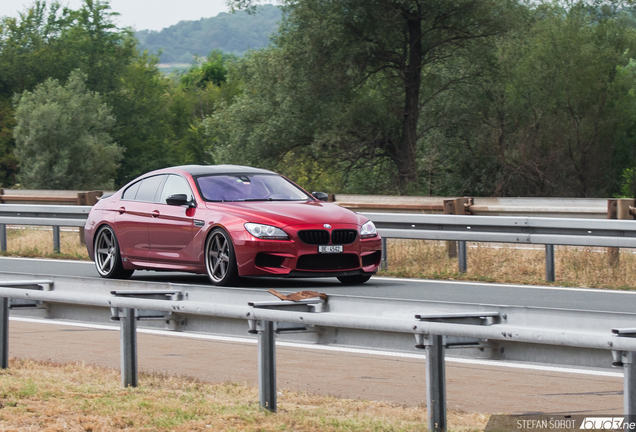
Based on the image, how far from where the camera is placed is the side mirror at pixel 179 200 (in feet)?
38.6

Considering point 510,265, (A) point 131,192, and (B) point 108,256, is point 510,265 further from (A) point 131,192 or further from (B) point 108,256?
(B) point 108,256

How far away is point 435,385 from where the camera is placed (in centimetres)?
527

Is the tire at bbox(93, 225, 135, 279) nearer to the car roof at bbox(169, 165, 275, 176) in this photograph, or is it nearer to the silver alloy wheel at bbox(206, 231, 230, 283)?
the car roof at bbox(169, 165, 275, 176)

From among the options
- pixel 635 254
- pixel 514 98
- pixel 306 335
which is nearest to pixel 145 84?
pixel 514 98

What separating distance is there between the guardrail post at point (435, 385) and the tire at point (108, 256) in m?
7.88

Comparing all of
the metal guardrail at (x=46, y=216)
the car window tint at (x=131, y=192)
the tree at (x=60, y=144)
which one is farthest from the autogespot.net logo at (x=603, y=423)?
the tree at (x=60, y=144)

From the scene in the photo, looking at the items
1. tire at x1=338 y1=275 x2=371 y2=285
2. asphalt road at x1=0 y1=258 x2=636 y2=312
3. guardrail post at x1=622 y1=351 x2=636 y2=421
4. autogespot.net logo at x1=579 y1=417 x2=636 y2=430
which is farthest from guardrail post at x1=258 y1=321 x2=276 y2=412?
tire at x1=338 y1=275 x2=371 y2=285

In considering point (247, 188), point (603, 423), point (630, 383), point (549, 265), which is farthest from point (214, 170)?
point (630, 383)

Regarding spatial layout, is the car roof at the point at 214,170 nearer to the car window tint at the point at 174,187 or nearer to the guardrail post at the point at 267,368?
the car window tint at the point at 174,187

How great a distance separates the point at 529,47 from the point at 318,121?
29.6ft

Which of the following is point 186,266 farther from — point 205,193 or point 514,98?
point 514,98

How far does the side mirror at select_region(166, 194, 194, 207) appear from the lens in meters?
11.8

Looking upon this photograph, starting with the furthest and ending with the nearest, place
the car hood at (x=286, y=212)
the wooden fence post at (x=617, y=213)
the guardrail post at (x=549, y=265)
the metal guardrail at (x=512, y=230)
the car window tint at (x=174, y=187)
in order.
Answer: the wooden fence post at (x=617, y=213)
the guardrail post at (x=549, y=265)
the metal guardrail at (x=512, y=230)
the car window tint at (x=174, y=187)
the car hood at (x=286, y=212)

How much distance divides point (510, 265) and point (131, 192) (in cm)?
570
